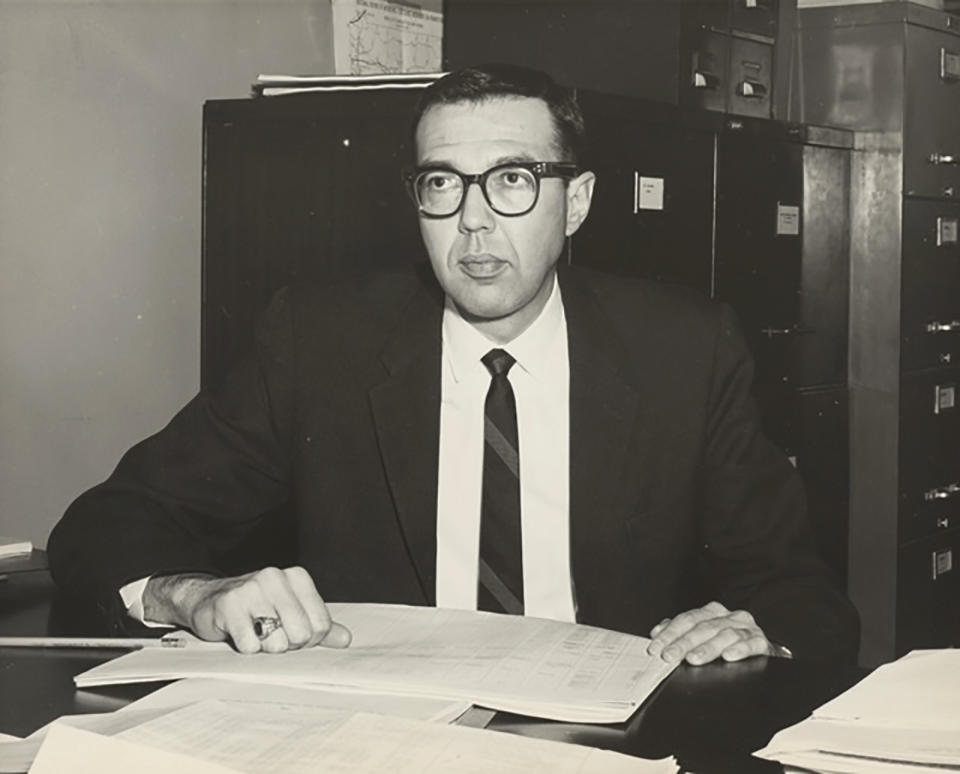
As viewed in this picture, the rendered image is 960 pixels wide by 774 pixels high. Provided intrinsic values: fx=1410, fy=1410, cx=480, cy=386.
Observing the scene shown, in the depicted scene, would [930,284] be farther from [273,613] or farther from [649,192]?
[273,613]

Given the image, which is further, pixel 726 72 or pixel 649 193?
pixel 726 72

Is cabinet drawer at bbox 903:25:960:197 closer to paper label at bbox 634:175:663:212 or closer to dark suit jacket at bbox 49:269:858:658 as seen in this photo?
paper label at bbox 634:175:663:212

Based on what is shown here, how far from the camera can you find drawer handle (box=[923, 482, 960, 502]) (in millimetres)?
3951

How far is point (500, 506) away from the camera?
1.87m

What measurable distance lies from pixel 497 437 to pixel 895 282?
2.19 m

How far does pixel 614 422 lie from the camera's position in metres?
1.91

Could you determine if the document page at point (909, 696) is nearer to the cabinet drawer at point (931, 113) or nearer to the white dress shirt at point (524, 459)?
the white dress shirt at point (524, 459)

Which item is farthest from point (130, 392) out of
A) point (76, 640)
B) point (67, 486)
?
point (76, 640)

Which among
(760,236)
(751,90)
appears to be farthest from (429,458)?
(751,90)

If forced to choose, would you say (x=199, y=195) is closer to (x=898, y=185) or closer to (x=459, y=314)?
(x=459, y=314)

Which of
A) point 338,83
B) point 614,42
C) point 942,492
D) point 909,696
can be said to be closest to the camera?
point 909,696

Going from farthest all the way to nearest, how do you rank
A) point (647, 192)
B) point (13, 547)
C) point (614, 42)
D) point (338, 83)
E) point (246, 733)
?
1. point (614, 42)
2. point (647, 192)
3. point (338, 83)
4. point (13, 547)
5. point (246, 733)

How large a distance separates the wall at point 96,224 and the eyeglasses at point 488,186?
2.66ft

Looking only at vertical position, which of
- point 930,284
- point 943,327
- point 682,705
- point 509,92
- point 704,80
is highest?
point 704,80
